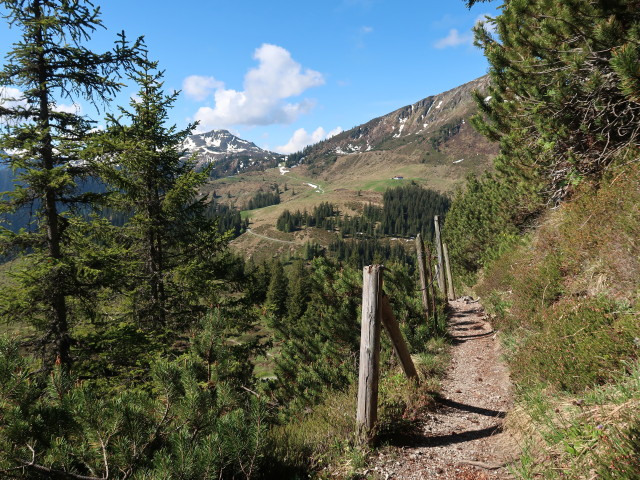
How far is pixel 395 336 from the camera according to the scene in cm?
553

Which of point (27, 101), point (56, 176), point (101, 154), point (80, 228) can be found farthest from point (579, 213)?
point (27, 101)

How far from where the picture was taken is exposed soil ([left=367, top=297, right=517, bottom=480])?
4195 millimetres

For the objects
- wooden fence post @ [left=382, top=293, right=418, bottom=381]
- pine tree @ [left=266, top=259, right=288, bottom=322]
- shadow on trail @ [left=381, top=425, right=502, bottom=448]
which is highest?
wooden fence post @ [left=382, top=293, right=418, bottom=381]

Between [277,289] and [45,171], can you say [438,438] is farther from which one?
[277,289]

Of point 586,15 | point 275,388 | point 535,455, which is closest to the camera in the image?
point 535,455

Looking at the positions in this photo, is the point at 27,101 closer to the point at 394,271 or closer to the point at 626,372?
the point at 394,271

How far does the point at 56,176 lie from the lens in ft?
21.3

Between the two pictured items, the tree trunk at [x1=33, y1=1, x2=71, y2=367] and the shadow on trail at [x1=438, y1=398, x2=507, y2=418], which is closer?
the shadow on trail at [x1=438, y1=398, x2=507, y2=418]

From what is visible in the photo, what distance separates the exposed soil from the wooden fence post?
80 cm

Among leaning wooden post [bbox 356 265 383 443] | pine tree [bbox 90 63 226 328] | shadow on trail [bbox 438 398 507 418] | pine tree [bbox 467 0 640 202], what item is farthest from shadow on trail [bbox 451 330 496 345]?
pine tree [bbox 90 63 226 328]

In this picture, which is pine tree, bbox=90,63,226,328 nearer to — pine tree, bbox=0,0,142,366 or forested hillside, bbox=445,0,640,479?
pine tree, bbox=0,0,142,366

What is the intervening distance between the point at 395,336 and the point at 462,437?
68.2 inches

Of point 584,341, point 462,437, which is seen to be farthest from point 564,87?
point 462,437

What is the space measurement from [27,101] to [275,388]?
9027mm
